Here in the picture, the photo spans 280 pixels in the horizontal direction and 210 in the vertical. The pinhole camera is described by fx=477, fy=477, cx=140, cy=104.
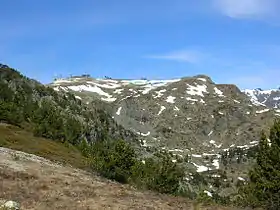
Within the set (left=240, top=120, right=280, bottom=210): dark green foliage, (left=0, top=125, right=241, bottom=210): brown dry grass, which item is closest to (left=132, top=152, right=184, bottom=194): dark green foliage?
(left=240, top=120, right=280, bottom=210): dark green foliage

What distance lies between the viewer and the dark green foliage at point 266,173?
7617 cm

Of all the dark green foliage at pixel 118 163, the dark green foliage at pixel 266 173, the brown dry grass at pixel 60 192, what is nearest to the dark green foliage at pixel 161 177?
the dark green foliage at pixel 118 163

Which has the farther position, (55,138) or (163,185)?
(55,138)

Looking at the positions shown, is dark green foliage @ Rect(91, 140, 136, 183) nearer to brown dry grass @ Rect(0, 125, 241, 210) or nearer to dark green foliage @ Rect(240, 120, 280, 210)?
dark green foliage @ Rect(240, 120, 280, 210)

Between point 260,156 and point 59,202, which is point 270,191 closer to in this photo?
point 260,156

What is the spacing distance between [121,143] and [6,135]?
2581 cm

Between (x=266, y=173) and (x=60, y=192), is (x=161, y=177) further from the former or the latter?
(x=60, y=192)

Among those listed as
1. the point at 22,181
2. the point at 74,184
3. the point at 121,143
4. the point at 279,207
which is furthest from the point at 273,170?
the point at 22,181

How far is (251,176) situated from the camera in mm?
81938

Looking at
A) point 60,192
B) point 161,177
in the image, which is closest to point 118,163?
point 161,177

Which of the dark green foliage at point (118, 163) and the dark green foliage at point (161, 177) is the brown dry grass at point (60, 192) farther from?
the dark green foliage at point (161, 177)

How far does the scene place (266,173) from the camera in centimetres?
7962

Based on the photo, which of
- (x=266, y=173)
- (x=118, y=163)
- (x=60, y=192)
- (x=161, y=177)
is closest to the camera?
→ (x=60, y=192)

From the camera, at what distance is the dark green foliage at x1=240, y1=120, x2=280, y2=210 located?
76.2m
